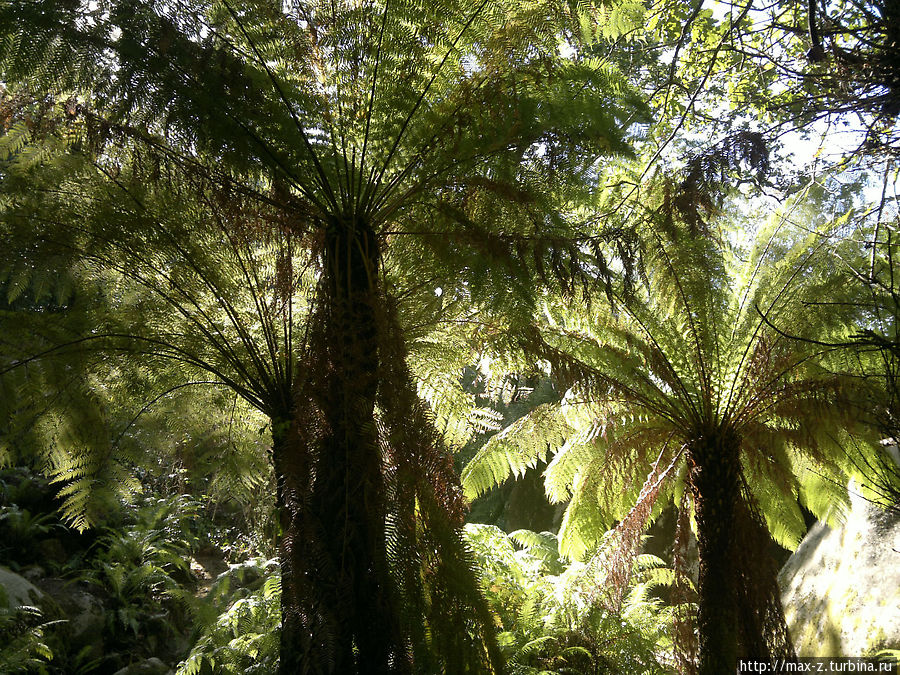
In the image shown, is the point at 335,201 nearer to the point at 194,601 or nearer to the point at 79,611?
the point at 194,601

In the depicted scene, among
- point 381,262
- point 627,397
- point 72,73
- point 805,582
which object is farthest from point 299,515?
point 805,582

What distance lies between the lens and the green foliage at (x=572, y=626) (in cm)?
309

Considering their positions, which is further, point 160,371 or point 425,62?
point 160,371

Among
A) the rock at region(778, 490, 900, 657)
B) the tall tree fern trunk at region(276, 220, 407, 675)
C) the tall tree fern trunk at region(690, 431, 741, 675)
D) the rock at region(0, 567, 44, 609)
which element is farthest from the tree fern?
the rock at region(0, 567, 44, 609)

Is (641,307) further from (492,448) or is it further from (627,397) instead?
(492,448)

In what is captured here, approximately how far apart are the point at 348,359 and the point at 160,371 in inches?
49.6

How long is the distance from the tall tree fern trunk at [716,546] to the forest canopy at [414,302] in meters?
0.01

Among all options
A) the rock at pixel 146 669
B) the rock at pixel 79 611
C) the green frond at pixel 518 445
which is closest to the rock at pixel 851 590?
the green frond at pixel 518 445

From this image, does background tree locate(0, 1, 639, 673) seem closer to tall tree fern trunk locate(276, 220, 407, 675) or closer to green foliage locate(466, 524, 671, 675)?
tall tree fern trunk locate(276, 220, 407, 675)

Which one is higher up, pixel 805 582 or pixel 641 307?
pixel 641 307

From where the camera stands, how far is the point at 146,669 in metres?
4.00

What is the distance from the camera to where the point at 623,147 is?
193 cm

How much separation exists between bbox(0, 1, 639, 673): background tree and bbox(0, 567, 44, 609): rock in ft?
9.70

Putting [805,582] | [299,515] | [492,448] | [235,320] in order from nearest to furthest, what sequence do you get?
[299,515]
[235,320]
[492,448]
[805,582]
